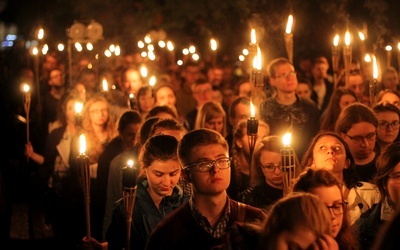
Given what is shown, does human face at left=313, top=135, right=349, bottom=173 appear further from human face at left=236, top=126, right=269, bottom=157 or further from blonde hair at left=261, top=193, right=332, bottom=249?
blonde hair at left=261, top=193, right=332, bottom=249

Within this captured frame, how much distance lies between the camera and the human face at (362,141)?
24.2 ft

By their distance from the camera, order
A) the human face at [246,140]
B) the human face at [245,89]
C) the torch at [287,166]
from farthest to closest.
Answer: the human face at [245,89], the human face at [246,140], the torch at [287,166]

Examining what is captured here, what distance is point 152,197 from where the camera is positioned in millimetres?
5844

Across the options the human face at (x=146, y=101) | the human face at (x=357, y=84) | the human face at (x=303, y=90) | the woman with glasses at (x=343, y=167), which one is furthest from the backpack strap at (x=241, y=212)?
the human face at (x=303, y=90)

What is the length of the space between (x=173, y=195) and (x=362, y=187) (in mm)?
1515

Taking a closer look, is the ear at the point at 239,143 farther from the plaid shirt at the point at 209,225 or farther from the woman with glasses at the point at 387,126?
the plaid shirt at the point at 209,225

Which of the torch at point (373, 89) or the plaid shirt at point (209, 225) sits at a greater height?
the torch at point (373, 89)

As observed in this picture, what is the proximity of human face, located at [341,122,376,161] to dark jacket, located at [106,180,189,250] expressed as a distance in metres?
2.08

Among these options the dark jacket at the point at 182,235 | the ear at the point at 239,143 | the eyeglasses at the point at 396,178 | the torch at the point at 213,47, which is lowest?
the dark jacket at the point at 182,235

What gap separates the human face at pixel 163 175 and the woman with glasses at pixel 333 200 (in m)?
1.10

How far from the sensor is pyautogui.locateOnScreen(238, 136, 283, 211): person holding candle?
6383mm

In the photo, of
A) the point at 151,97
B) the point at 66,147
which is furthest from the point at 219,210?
the point at 151,97

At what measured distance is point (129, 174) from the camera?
4852mm

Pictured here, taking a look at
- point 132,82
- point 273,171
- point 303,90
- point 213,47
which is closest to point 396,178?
point 273,171
